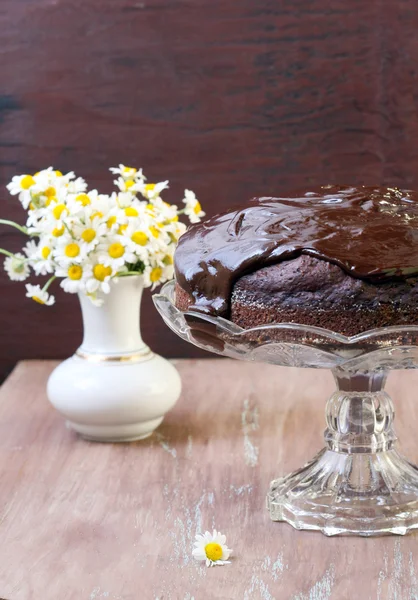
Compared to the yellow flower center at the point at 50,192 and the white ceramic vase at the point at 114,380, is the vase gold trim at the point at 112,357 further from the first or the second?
the yellow flower center at the point at 50,192

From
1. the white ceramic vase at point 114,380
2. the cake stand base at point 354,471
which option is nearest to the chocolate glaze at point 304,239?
the cake stand base at point 354,471

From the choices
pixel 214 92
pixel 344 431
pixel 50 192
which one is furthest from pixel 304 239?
pixel 214 92

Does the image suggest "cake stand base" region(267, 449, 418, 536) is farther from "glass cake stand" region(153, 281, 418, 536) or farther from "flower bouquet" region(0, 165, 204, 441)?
"flower bouquet" region(0, 165, 204, 441)

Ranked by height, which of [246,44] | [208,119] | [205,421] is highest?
[246,44]

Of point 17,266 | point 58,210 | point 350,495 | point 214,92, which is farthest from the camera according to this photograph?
point 214,92

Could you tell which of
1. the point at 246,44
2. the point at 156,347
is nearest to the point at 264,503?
the point at 156,347

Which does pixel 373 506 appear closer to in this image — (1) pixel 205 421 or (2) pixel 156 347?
(1) pixel 205 421

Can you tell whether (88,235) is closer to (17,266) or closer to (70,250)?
(70,250)
